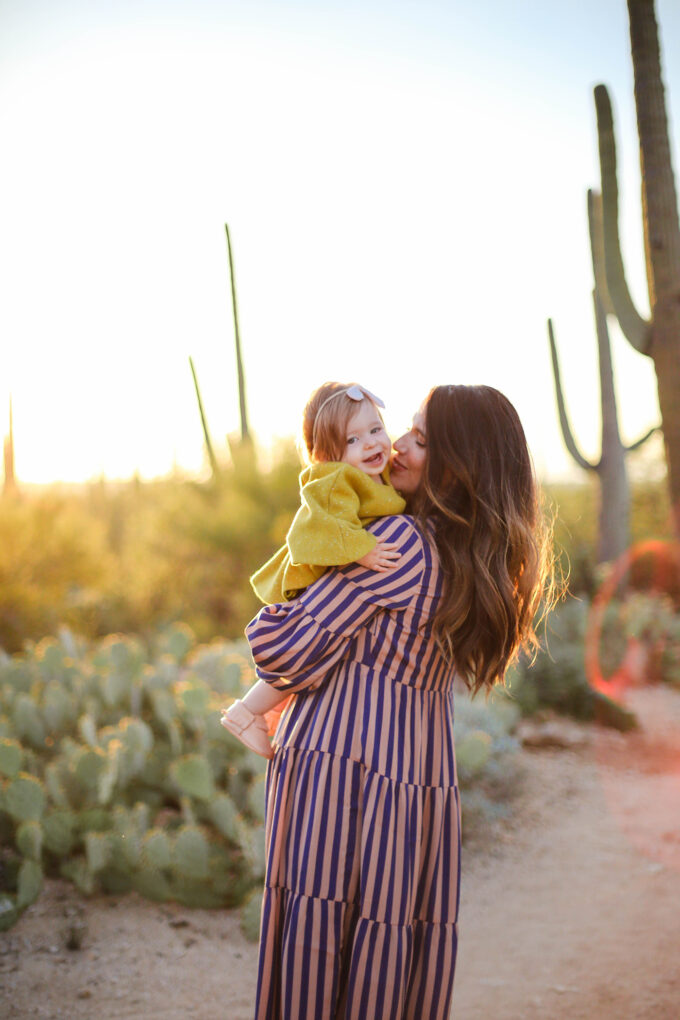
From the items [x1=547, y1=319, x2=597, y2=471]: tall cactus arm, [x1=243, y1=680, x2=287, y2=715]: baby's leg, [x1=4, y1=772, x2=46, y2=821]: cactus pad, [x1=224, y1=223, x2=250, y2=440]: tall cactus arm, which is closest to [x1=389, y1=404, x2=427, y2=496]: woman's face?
[x1=243, y1=680, x2=287, y2=715]: baby's leg

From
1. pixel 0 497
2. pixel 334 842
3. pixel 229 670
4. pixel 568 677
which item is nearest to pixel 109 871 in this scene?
pixel 229 670

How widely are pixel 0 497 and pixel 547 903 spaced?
8.68 metres

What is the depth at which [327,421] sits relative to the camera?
78.2 inches

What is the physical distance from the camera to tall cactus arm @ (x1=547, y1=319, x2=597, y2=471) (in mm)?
10578

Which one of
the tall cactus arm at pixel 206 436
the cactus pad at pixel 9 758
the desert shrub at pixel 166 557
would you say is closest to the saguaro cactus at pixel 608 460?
the desert shrub at pixel 166 557

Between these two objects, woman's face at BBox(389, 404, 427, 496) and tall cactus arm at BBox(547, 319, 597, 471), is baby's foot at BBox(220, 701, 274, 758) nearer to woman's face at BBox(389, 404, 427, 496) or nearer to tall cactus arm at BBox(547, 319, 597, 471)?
woman's face at BBox(389, 404, 427, 496)

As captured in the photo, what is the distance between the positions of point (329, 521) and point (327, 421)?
316mm

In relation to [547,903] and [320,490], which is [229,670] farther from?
[320,490]

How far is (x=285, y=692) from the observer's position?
1937mm

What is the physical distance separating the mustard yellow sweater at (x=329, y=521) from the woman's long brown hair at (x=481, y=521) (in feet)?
0.42

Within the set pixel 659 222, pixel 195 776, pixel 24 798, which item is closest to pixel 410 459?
pixel 195 776

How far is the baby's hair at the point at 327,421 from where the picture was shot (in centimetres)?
198

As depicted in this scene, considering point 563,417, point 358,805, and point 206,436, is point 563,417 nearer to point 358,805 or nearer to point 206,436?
point 206,436

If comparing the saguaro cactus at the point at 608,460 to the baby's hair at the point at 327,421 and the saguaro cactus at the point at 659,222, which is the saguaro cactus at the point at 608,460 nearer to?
the saguaro cactus at the point at 659,222
